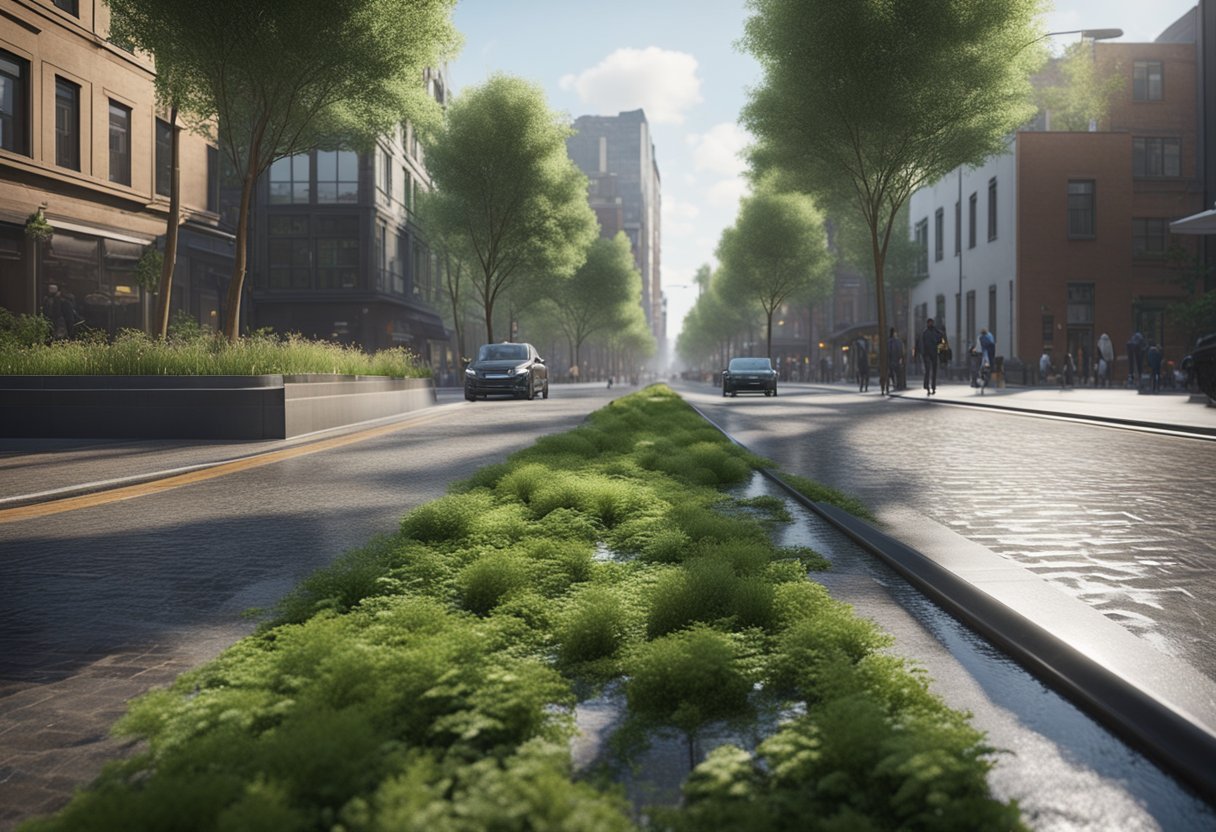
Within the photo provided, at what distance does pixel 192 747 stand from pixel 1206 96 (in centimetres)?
4807

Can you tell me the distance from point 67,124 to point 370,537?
981 inches

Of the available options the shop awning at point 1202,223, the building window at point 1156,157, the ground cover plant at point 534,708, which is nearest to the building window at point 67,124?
the ground cover plant at point 534,708

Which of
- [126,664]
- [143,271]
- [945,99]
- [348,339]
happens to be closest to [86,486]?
[126,664]

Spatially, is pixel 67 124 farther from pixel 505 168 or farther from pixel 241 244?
pixel 505 168

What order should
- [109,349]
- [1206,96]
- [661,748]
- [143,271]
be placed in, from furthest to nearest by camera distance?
1. [1206,96]
2. [143,271]
3. [109,349]
4. [661,748]

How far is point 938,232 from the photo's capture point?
61.4 meters

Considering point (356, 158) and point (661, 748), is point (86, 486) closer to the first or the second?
point (661, 748)

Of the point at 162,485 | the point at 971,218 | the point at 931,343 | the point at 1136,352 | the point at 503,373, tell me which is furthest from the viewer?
the point at 971,218

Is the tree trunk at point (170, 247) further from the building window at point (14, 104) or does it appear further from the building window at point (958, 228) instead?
the building window at point (958, 228)

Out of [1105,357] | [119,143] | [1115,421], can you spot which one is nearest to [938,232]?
[1105,357]

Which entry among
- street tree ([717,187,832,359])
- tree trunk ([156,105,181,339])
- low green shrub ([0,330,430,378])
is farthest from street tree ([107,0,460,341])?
street tree ([717,187,832,359])

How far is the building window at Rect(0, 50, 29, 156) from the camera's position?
2292cm

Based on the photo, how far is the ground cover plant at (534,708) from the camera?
1.97 meters

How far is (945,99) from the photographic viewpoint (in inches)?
1188
